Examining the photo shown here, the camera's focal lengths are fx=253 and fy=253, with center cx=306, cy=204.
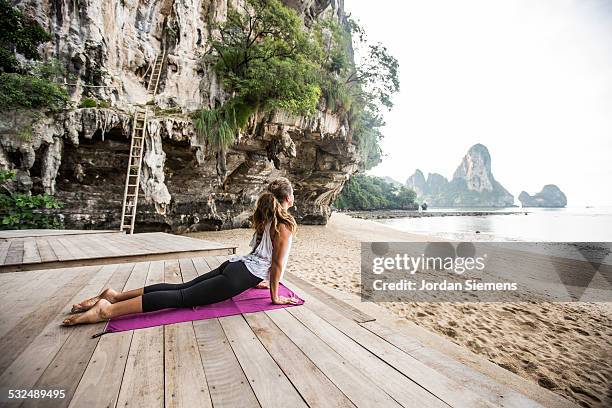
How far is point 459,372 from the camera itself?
173 cm

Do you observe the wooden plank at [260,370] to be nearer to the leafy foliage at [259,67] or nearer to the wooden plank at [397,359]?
the wooden plank at [397,359]

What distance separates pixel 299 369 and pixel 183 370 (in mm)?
746

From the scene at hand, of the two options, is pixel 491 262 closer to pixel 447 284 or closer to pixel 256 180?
→ pixel 447 284

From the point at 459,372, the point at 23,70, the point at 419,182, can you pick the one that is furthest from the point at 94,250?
the point at 419,182

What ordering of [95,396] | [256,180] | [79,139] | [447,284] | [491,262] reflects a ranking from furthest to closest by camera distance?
[256,180] < [491,262] < [79,139] < [447,284] < [95,396]

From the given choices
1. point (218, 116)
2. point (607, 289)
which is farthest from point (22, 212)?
point (607, 289)

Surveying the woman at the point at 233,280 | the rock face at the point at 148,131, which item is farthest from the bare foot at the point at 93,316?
the rock face at the point at 148,131

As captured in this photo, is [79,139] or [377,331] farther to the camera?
[79,139]

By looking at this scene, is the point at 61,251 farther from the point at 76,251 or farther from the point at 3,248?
the point at 3,248

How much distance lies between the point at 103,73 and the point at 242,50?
17.5 feet

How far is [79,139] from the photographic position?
8.59 metres

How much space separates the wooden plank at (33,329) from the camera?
5.48 ft

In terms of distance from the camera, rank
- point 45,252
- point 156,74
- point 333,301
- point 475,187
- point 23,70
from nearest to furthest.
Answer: point 333,301 < point 45,252 < point 23,70 < point 156,74 < point 475,187

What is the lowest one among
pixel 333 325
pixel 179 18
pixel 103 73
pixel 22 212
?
pixel 333 325
